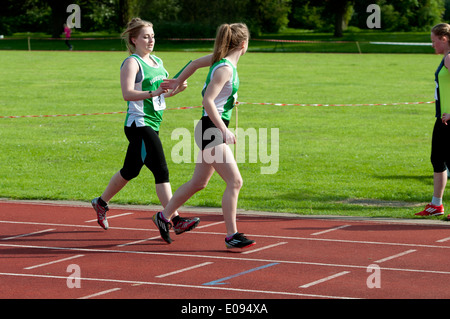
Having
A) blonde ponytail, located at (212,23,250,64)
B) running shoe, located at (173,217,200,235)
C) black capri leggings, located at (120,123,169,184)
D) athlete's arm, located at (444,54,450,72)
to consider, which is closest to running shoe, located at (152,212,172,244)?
running shoe, located at (173,217,200,235)

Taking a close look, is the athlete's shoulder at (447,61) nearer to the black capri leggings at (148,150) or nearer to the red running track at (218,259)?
the red running track at (218,259)

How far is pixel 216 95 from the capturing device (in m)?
7.55

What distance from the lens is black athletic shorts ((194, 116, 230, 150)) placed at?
7.73 m

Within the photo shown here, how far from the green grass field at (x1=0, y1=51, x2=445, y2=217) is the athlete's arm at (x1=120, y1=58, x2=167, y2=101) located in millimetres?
2637

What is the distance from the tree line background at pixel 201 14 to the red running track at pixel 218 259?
5376 cm

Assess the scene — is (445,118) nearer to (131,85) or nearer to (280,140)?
(131,85)

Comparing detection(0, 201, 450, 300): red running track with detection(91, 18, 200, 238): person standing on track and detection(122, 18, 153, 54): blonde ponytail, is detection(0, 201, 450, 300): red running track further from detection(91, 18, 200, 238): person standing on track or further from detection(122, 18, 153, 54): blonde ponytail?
detection(122, 18, 153, 54): blonde ponytail

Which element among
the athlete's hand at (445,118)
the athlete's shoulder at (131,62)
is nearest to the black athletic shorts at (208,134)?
the athlete's shoulder at (131,62)

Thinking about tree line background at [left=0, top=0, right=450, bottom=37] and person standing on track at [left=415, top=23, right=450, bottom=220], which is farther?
tree line background at [left=0, top=0, right=450, bottom=37]

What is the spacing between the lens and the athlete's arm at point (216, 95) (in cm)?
750

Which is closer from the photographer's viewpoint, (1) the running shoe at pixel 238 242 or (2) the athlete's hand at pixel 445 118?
(1) the running shoe at pixel 238 242

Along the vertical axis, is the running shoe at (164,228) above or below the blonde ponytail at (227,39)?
below
